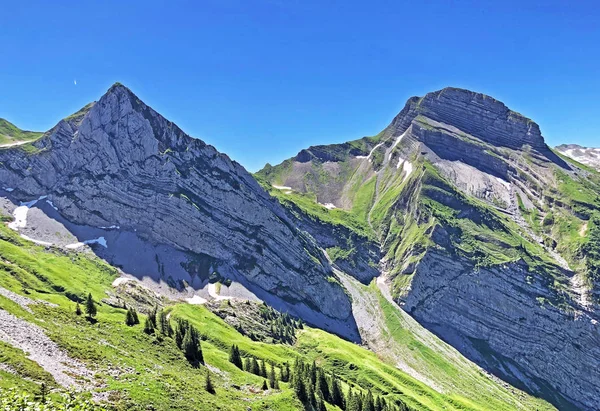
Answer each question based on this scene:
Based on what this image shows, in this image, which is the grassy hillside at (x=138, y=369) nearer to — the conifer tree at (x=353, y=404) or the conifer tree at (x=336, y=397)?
the conifer tree at (x=336, y=397)

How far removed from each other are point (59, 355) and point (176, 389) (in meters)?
15.6

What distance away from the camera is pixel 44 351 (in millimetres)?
55594

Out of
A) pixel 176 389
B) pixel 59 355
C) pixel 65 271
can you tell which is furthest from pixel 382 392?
pixel 65 271

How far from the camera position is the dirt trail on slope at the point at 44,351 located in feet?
168

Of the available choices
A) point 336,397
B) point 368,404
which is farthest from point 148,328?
point 368,404

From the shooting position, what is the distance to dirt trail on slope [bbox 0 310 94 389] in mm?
51062

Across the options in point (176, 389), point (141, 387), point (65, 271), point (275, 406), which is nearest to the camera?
point (141, 387)

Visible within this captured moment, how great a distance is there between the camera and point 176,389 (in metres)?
59.8

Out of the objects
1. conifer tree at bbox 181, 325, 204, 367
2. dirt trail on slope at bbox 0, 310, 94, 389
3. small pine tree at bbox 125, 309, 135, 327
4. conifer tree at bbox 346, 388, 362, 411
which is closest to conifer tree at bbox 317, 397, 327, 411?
conifer tree at bbox 346, 388, 362, 411

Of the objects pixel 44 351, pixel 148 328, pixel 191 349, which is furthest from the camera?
pixel 148 328

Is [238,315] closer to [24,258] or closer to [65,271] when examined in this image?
[65,271]

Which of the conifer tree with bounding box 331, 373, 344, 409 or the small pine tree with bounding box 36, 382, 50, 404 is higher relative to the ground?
the small pine tree with bounding box 36, 382, 50, 404

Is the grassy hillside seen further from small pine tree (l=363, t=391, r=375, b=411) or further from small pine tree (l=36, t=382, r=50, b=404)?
small pine tree (l=363, t=391, r=375, b=411)

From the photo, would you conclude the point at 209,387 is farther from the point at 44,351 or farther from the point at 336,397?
the point at 336,397
